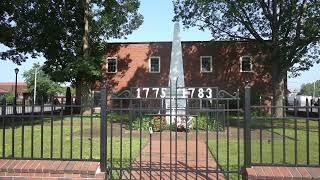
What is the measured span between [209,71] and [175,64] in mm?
22139

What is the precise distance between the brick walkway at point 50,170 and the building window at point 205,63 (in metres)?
35.1

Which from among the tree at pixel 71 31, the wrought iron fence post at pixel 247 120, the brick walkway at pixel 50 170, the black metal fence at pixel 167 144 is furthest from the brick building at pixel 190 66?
the brick walkway at pixel 50 170

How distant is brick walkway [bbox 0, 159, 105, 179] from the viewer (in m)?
6.67

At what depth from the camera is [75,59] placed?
114 feet

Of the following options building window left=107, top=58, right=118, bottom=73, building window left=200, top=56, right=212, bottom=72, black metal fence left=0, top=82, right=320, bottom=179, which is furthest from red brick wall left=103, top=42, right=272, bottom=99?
black metal fence left=0, top=82, right=320, bottom=179

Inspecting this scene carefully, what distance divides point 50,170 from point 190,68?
35.4m

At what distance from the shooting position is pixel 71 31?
124 ft

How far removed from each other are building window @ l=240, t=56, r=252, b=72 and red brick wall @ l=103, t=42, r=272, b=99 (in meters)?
0.30

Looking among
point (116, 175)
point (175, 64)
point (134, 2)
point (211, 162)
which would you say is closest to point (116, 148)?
point (211, 162)

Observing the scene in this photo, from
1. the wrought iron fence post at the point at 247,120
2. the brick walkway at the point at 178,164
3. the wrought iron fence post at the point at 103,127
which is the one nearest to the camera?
the wrought iron fence post at the point at 247,120

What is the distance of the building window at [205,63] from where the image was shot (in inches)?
1630

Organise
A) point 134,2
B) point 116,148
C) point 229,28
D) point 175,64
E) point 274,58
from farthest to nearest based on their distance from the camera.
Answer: point 134,2, point 229,28, point 274,58, point 175,64, point 116,148

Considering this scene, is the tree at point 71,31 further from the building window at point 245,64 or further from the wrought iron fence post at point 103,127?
the wrought iron fence post at point 103,127

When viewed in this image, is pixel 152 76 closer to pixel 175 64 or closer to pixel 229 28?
pixel 229 28
